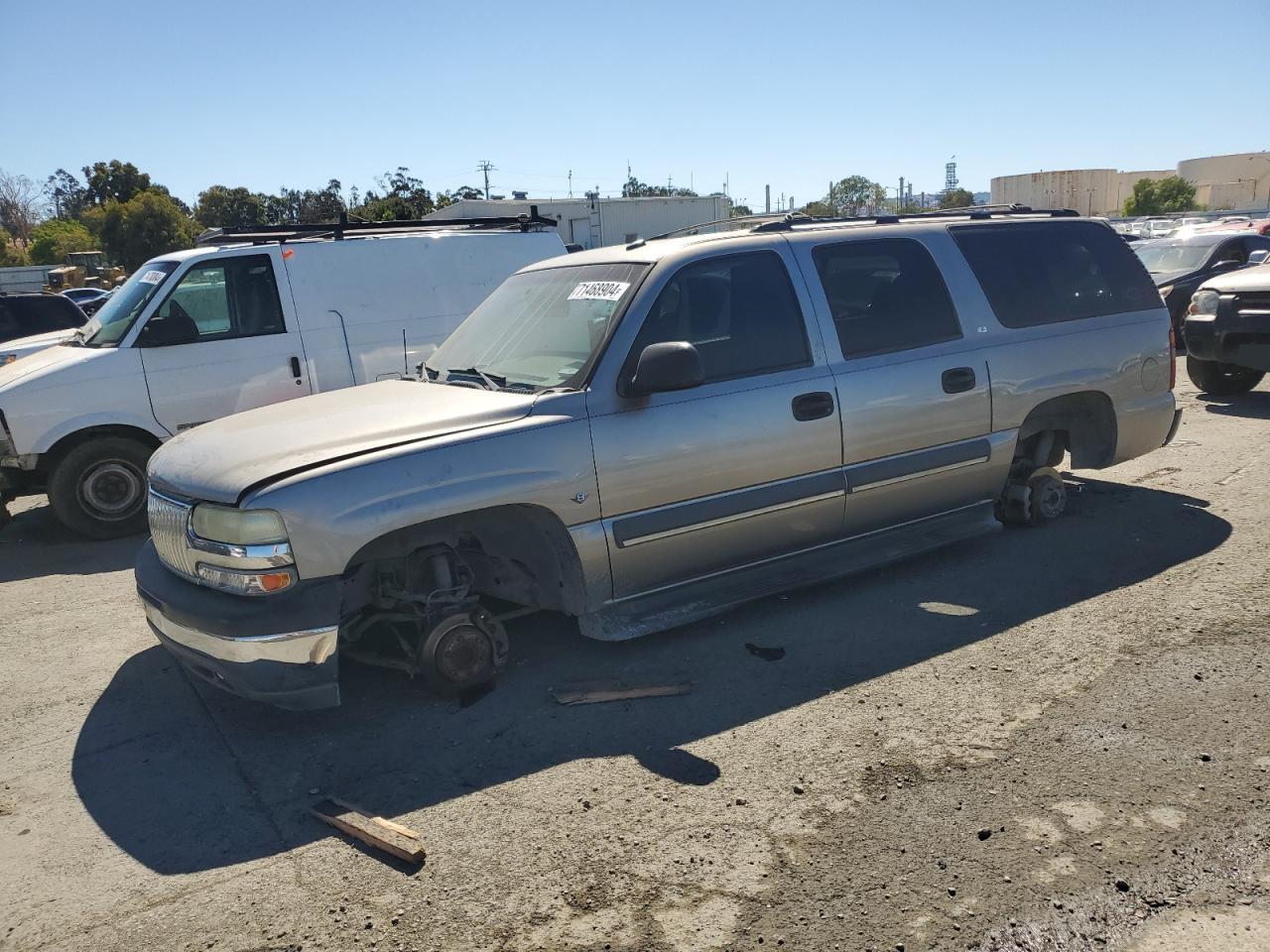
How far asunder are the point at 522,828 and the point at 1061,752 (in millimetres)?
1929

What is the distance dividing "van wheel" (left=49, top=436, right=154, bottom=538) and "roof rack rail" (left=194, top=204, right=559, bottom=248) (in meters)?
1.93

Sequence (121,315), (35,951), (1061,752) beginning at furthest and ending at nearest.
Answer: (121,315) → (1061,752) → (35,951)

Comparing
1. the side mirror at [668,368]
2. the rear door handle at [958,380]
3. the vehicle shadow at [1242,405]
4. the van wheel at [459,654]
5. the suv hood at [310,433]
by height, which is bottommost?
the vehicle shadow at [1242,405]

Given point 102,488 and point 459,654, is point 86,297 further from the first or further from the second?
point 459,654

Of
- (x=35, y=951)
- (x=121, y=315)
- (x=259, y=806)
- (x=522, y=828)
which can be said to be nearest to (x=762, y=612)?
(x=522, y=828)

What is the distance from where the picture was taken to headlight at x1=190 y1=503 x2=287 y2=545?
3.76 m

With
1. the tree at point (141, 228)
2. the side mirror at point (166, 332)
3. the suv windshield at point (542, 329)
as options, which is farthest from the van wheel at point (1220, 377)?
the tree at point (141, 228)

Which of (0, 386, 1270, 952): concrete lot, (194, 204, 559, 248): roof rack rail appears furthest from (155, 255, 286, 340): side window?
(0, 386, 1270, 952): concrete lot

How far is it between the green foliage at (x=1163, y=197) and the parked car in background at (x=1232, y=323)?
59.0 m

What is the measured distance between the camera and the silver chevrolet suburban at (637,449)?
12.7ft

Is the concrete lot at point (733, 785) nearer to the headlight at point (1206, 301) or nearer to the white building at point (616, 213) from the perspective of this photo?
the headlight at point (1206, 301)

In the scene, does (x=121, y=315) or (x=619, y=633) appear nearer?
(x=619, y=633)

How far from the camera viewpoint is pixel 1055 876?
9.54 feet

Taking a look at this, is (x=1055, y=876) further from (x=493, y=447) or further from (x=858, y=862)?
(x=493, y=447)
